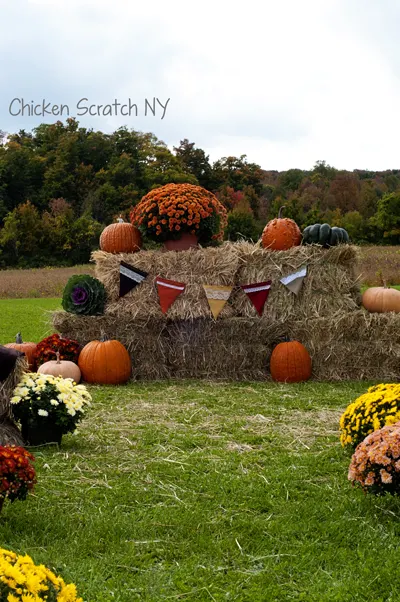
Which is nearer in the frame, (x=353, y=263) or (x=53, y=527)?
(x=53, y=527)

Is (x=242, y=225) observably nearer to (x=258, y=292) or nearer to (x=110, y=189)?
(x=110, y=189)

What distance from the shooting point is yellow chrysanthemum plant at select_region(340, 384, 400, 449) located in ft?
15.0

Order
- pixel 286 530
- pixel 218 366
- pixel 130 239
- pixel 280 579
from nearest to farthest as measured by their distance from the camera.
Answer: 1. pixel 280 579
2. pixel 286 530
3. pixel 218 366
4. pixel 130 239

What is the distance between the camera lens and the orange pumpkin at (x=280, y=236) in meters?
9.19

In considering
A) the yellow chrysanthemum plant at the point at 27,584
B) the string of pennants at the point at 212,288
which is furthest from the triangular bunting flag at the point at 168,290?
the yellow chrysanthemum plant at the point at 27,584

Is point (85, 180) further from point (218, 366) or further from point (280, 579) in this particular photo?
point (280, 579)

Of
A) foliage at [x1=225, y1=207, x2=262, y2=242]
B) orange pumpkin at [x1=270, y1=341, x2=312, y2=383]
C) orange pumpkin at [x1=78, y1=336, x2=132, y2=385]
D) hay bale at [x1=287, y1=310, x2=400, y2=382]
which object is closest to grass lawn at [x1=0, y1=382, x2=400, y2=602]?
orange pumpkin at [x1=78, y1=336, x2=132, y2=385]

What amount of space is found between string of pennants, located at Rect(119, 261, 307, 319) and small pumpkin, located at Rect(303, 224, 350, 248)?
1.81ft

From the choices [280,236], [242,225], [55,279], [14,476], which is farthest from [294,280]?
[242,225]

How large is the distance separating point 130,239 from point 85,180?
116 ft

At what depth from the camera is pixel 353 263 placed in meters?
9.24

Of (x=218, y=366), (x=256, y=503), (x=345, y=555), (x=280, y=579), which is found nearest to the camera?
(x=280, y=579)

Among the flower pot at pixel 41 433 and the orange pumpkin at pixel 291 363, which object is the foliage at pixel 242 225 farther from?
the flower pot at pixel 41 433

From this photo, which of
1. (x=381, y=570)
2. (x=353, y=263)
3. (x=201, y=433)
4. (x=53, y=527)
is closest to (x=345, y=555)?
(x=381, y=570)
